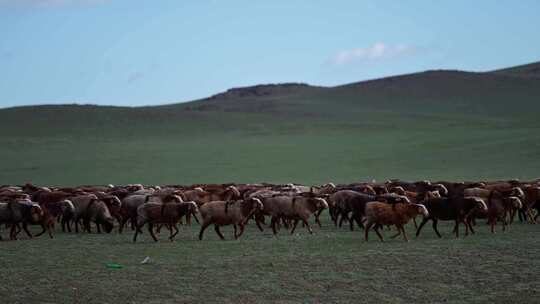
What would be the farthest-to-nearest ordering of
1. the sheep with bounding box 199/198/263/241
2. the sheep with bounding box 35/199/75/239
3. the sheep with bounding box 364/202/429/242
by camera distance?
the sheep with bounding box 35/199/75/239
the sheep with bounding box 199/198/263/241
the sheep with bounding box 364/202/429/242

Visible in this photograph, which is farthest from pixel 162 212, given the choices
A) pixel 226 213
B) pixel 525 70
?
pixel 525 70

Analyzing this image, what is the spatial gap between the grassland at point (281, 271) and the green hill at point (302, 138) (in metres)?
20.2

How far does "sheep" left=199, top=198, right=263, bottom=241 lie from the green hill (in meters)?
19.2

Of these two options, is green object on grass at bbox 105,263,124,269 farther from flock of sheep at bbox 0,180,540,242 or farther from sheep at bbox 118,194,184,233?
sheep at bbox 118,194,184,233

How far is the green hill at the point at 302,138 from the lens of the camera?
3912 centimetres

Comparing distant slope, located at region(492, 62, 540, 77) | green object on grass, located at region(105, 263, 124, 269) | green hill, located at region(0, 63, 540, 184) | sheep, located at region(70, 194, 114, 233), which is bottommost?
green object on grass, located at region(105, 263, 124, 269)

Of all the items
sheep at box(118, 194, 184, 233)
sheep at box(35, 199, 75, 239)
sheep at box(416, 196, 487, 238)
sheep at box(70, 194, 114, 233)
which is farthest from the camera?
sheep at box(70, 194, 114, 233)

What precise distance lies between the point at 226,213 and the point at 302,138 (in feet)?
132

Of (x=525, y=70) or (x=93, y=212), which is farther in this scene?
(x=525, y=70)

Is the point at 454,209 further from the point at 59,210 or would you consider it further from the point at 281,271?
the point at 59,210

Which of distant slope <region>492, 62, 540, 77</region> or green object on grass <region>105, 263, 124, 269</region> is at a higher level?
distant slope <region>492, 62, 540, 77</region>

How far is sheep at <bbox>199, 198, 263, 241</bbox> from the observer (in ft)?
50.1

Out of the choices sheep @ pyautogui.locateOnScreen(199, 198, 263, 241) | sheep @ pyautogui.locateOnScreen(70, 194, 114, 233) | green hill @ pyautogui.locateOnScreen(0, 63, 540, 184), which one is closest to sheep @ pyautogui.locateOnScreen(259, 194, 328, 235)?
sheep @ pyautogui.locateOnScreen(199, 198, 263, 241)

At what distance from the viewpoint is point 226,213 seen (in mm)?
15328
